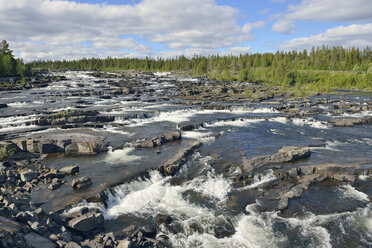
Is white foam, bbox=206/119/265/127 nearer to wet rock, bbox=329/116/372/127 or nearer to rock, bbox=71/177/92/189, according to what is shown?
wet rock, bbox=329/116/372/127

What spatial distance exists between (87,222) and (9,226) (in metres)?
4.49

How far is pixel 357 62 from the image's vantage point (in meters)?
144

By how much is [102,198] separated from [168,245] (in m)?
7.12

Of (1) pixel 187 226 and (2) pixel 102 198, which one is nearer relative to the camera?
(1) pixel 187 226

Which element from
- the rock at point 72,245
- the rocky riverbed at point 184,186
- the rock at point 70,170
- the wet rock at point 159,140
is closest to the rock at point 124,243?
the rocky riverbed at point 184,186

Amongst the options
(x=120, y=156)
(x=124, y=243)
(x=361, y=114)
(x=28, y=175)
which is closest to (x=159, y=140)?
(x=120, y=156)

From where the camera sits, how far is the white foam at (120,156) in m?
27.5

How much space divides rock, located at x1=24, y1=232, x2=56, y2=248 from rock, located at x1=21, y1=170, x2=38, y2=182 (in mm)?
10383

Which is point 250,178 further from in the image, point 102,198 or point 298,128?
point 298,128

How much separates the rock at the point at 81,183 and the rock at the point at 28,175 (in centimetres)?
404

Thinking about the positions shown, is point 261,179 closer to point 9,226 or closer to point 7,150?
point 9,226

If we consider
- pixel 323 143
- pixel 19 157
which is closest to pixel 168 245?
pixel 19 157

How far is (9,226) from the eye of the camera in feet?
42.9

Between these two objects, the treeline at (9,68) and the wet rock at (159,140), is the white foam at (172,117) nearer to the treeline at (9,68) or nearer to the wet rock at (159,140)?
the wet rock at (159,140)
